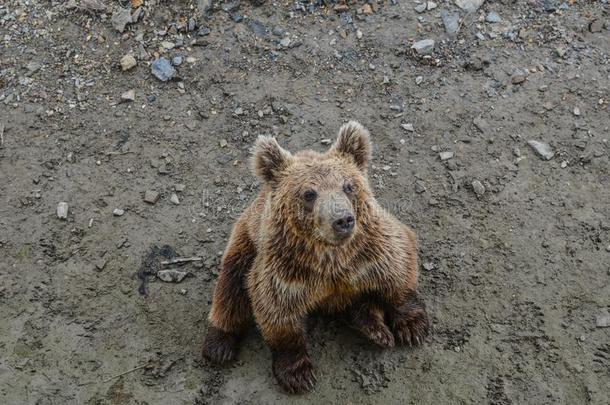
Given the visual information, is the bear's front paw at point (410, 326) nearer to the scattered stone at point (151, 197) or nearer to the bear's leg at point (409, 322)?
the bear's leg at point (409, 322)

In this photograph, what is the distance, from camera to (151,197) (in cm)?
557

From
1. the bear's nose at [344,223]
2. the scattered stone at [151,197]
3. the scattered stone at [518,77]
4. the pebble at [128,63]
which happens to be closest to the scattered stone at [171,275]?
the scattered stone at [151,197]

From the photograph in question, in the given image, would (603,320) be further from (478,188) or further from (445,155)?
(445,155)

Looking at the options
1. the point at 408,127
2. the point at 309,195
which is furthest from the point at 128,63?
the point at 309,195

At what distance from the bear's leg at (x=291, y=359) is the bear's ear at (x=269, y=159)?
0.94 m

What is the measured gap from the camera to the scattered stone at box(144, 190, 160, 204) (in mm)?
5562

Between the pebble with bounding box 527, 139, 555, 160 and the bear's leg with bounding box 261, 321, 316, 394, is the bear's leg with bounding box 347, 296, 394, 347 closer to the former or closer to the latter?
the bear's leg with bounding box 261, 321, 316, 394

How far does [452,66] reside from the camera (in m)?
6.17

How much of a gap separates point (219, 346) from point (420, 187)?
198 cm

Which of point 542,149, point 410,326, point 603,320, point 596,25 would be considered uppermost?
point 596,25

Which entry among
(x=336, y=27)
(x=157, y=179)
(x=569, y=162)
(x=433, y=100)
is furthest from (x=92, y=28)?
(x=569, y=162)

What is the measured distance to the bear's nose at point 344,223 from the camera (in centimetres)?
370

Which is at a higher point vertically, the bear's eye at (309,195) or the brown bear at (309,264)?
the bear's eye at (309,195)

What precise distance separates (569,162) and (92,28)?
4.35 m
